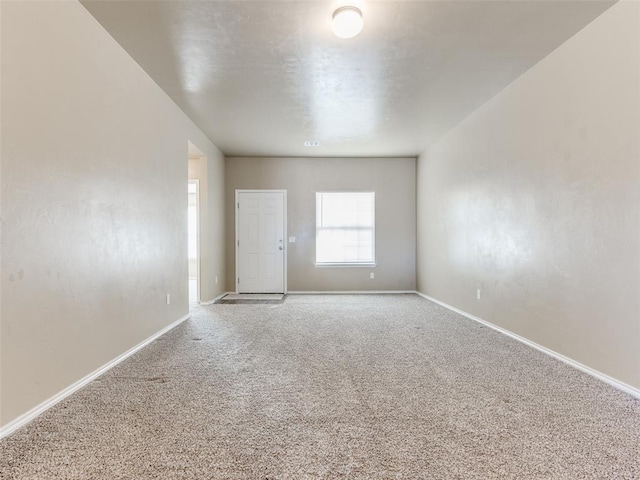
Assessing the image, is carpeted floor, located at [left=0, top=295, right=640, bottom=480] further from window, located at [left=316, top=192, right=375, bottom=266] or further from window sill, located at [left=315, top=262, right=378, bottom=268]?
window, located at [left=316, top=192, right=375, bottom=266]

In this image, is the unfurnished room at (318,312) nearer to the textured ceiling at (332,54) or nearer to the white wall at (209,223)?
the textured ceiling at (332,54)

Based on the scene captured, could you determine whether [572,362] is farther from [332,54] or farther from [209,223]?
[209,223]

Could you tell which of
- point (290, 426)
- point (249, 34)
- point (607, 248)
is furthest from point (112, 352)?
point (607, 248)

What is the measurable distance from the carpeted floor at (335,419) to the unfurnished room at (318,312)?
0.02 meters

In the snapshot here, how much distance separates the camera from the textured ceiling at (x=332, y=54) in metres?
2.55

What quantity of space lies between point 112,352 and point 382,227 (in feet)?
17.2

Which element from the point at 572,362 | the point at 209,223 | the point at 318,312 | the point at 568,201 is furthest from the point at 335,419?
the point at 209,223

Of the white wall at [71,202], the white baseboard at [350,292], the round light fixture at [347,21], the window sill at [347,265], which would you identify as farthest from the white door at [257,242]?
the round light fixture at [347,21]

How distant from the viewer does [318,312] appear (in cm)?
511

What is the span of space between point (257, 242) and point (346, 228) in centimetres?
177

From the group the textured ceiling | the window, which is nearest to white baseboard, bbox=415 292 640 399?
the textured ceiling

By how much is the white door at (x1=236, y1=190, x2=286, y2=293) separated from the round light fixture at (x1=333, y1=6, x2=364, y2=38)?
4578 millimetres

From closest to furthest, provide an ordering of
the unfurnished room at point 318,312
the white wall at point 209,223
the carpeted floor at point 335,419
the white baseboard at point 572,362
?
the carpeted floor at point 335,419
the unfurnished room at point 318,312
the white baseboard at point 572,362
the white wall at point 209,223

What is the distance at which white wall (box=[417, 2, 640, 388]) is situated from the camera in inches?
94.6
